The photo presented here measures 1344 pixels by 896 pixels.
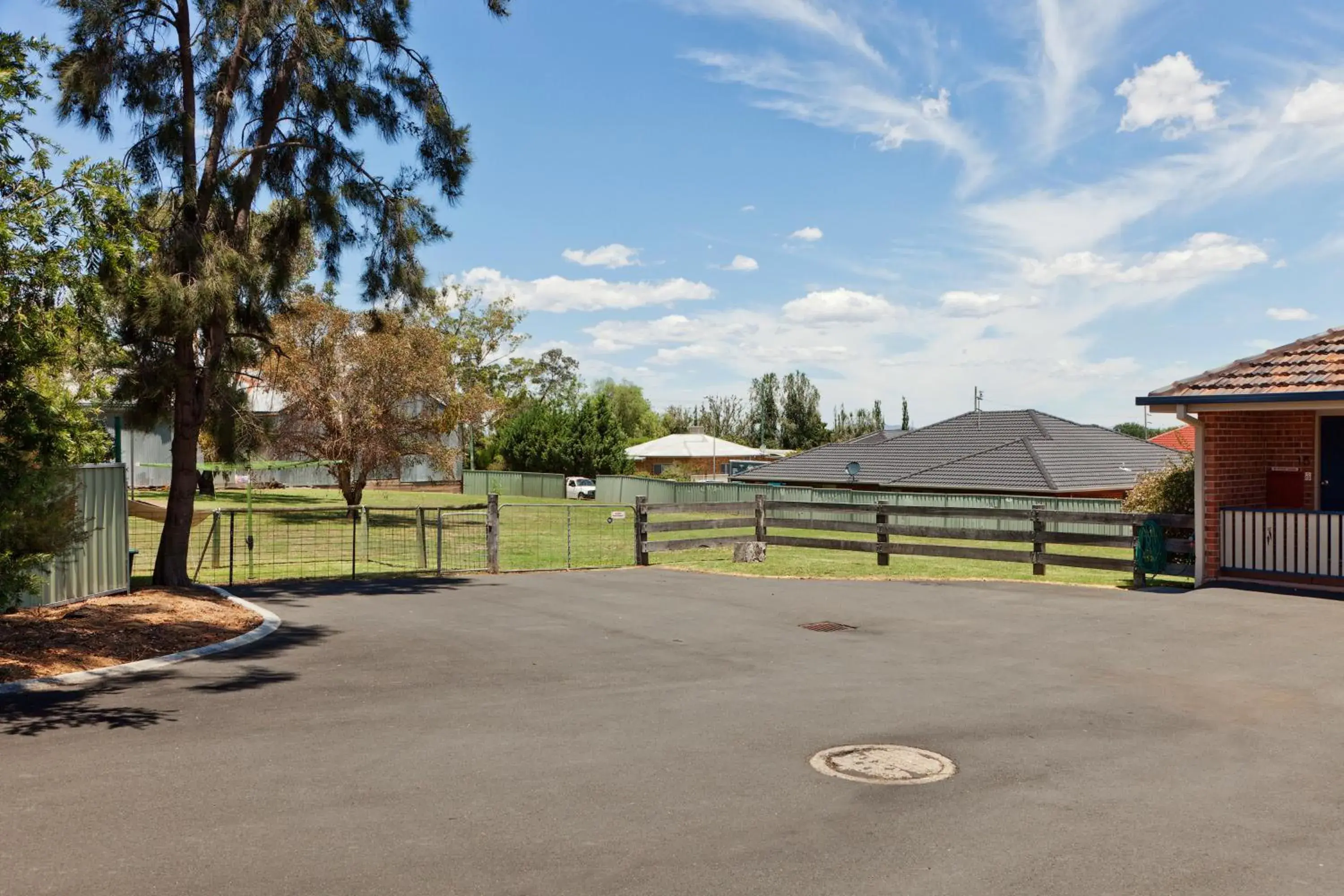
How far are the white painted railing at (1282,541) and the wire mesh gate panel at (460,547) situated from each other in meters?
12.0

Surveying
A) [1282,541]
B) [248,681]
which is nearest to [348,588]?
[248,681]

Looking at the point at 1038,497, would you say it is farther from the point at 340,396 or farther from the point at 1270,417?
the point at 340,396

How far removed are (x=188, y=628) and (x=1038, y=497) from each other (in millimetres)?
29175

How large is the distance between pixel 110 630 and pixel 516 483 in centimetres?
4933

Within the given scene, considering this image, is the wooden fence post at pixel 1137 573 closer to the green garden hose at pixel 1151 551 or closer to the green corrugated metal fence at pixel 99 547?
the green garden hose at pixel 1151 551

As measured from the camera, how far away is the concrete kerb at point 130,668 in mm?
8492

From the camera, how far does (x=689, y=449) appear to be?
2628 inches

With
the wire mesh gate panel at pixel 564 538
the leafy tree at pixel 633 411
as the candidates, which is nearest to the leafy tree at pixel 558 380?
the leafy tree at pixel 633 411

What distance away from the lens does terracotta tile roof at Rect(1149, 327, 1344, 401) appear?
14.0 meters

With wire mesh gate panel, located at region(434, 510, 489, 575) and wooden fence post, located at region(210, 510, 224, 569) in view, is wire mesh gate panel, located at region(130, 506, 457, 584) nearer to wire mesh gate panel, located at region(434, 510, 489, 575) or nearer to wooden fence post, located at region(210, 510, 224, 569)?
wooden fence post, located at region(210, 510, 224, 569)

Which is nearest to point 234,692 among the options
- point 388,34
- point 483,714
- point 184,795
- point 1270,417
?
point 483,714

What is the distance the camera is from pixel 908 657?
1007cm

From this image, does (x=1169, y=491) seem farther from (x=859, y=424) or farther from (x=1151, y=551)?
(x=859, y=424)

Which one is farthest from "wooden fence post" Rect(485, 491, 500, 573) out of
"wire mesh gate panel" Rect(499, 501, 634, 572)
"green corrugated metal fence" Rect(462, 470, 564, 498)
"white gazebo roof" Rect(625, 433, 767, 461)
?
"white gazebo roof" Rect(625, 433, 767, 461)
